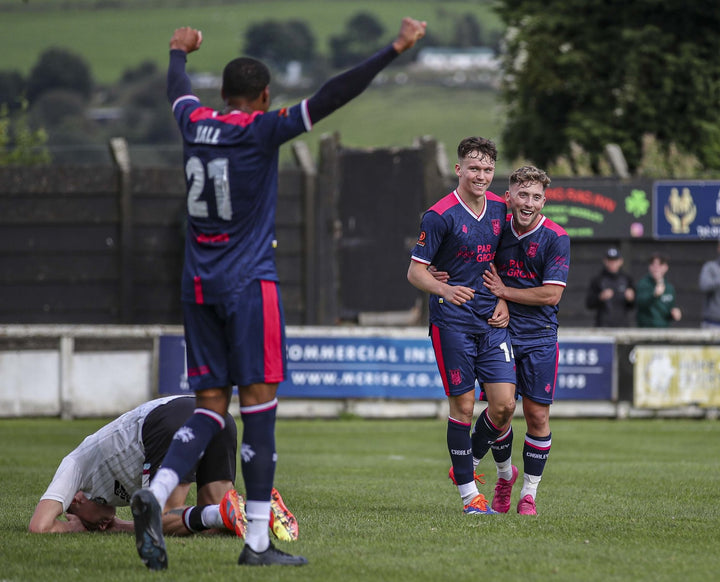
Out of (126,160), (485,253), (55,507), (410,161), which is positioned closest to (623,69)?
(410,161)

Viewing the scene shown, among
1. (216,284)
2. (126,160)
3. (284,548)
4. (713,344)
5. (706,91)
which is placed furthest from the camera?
(706,91)

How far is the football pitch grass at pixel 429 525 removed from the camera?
5555 mm

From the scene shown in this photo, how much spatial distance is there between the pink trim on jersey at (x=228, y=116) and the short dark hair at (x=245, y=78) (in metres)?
0.09

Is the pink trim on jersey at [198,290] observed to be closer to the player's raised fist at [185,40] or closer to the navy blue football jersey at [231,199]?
the navy blue football jersey at [231,199]

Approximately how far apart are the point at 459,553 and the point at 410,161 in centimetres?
1497

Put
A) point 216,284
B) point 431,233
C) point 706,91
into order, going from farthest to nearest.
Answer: point 706,91, point 431,233, point 216,284

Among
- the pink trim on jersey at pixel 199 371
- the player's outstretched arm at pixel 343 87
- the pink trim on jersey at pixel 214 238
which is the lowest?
the pink trim on jersey at pixel 199 371

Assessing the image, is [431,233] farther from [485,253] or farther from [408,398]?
[408,398]

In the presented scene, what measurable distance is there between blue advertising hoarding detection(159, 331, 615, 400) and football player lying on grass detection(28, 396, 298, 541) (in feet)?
31.3

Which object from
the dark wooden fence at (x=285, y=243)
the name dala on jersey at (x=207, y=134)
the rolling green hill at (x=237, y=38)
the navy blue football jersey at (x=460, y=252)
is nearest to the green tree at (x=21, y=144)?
the dark wooden fence at (x=285, y=243)

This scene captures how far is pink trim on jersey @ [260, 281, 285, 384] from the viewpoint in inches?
222

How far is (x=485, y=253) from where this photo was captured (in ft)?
25.6

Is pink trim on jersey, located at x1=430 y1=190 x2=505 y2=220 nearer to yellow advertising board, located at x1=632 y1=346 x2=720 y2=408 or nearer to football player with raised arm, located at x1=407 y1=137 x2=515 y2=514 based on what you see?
football player with raised arm, located at x1=407 y1=137 x2=515 y2=514

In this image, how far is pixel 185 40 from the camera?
248 inches
